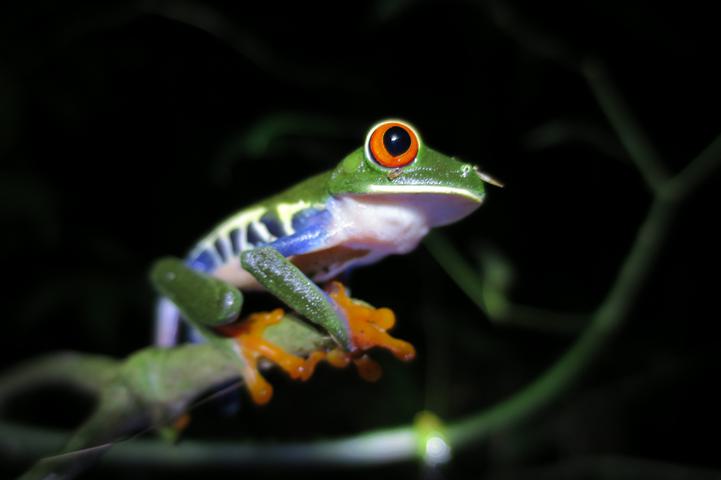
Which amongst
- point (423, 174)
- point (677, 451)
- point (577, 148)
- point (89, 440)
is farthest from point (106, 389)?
point (677, 451)

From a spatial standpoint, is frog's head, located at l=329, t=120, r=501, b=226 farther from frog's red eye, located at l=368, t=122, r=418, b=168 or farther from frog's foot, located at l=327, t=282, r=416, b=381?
frog's foot, located at l=327, t=282, r=416, b=381

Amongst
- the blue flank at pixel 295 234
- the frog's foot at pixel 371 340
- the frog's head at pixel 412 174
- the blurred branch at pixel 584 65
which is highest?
the blurred branch at pixel 584 65

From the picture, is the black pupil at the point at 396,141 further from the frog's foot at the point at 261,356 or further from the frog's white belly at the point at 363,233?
the frog's foot at the point at 261,356

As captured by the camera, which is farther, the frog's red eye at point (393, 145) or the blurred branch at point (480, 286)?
the blurred branch at point (480, 286)

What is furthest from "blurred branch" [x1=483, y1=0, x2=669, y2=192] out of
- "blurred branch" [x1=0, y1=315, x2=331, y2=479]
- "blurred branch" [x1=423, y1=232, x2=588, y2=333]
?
"blurred branch" [x1=0, y1=315, x2=331, y2=479]

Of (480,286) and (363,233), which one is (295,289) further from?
(480,286)

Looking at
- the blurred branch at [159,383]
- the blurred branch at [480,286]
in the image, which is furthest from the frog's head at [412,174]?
the blurred branch at [480,286]

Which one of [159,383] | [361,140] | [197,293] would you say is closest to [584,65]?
[361,140]
